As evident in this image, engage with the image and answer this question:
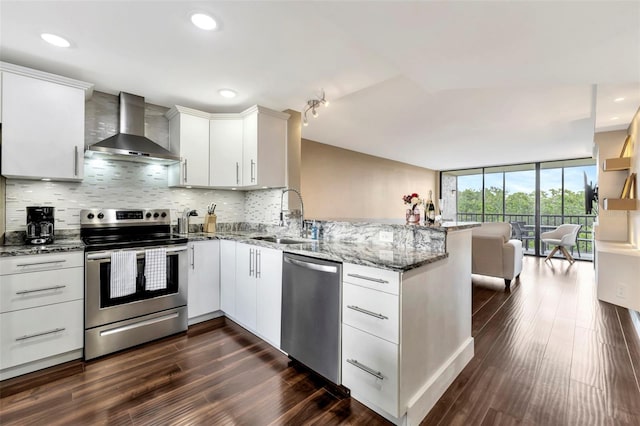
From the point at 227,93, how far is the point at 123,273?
1.93m

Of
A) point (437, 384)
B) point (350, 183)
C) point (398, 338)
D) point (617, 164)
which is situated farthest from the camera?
point (350, 183)

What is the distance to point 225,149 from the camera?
3.15 m

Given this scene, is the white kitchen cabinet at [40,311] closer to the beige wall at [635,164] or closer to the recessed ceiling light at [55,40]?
the recessed ceiling light at [55,40]

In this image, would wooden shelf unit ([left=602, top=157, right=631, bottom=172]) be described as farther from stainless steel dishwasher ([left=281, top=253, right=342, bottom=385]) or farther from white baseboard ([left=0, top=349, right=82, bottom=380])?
white baseboard ([left=0, top=349, right=82, bottom=380])

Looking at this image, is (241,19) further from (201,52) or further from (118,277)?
(118,277)

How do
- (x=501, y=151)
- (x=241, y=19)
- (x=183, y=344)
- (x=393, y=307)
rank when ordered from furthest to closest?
(x=501, y=151) → (x=183, y=344) → (x=241, y=19) → (x=393, y=307)

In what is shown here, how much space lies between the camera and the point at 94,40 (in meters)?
1.91

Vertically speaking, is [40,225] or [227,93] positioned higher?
[227,93]

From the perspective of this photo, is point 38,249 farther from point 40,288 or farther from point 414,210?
point 414,210

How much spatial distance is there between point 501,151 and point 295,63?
5.52 meters

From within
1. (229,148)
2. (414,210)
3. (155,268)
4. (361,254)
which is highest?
(229,148)

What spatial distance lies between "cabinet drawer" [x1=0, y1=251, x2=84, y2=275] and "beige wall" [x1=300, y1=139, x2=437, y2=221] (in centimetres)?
312

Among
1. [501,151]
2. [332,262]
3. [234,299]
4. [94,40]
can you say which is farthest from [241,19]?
[501,151]

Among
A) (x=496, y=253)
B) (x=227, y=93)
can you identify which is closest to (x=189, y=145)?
(x=227, y=93)
